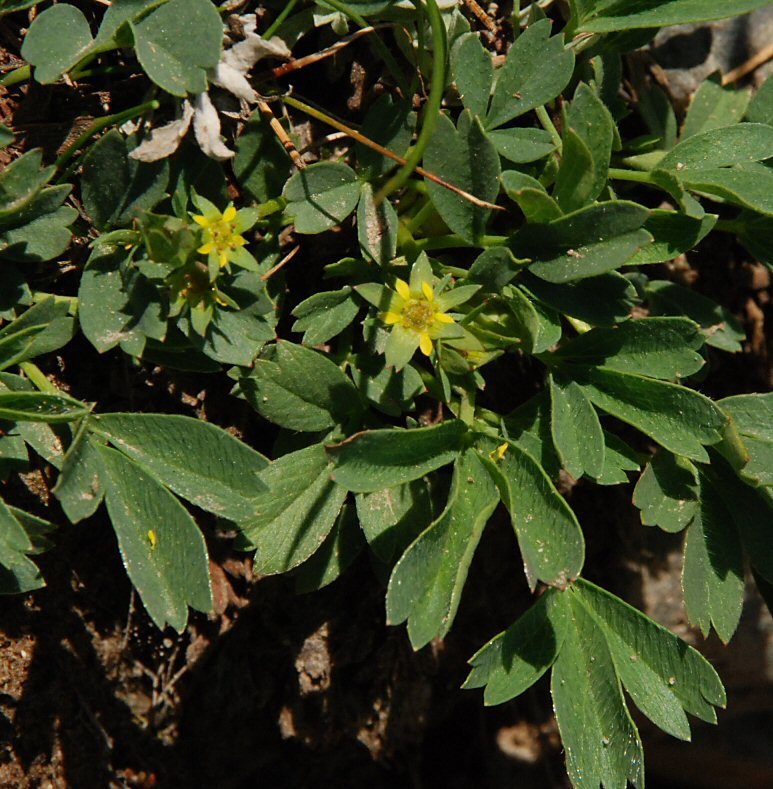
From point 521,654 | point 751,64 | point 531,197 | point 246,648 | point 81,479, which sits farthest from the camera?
point 751,64

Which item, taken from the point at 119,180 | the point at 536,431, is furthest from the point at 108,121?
the point at 536,431

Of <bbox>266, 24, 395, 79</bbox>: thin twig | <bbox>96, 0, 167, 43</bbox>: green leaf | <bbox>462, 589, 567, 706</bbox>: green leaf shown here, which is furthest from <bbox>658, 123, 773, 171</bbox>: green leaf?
<bbox>96, 0, 167, 43</bbox>: green leaf

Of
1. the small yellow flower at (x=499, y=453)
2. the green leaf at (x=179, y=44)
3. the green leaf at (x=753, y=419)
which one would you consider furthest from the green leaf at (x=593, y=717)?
the green leaf at (x=179, y=44)

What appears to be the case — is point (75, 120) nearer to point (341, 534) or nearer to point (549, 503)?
point (341, 534)

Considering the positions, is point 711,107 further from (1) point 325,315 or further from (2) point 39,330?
(2) point 39,330

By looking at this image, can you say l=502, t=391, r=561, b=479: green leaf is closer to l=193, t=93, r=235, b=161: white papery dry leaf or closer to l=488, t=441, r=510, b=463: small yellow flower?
l=488, t=441, r=510, b=463: small yellow flower

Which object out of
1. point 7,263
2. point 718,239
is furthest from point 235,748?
point 718,239

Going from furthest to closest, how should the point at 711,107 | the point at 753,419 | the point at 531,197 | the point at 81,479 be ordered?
the point at 711,107 → the point at 753,419 → the point at 531,197 → the point at 81,479
